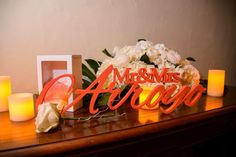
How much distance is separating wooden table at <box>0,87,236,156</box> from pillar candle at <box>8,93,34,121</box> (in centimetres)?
2

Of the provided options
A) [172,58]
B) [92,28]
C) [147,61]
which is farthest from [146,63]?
[92,28]

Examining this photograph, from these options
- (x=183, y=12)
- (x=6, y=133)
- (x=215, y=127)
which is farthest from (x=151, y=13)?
(x=6, y=133)

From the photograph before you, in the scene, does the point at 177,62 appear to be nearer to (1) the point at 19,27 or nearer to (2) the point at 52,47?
(2) the point at 52,47

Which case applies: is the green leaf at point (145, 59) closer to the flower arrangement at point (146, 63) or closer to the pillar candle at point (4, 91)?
the flower arrangement at point (146, 63)

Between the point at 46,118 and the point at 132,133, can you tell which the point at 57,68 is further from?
the point at 132,133

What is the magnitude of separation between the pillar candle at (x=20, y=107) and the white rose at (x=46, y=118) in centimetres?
10

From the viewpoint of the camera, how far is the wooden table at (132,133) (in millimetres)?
387

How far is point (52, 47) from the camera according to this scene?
77 cm

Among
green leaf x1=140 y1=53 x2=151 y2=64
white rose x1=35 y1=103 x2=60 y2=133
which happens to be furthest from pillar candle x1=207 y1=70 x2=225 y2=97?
white rose x1=35 y1=103 x2=60 y2=133

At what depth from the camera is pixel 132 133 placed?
0.45 meters

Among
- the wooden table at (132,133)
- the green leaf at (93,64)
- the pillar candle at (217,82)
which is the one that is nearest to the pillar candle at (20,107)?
the wooden table at (132,133)

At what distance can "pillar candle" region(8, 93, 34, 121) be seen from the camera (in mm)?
489

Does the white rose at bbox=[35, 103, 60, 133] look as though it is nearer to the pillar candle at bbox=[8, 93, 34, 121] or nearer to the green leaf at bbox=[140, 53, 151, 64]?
the pillar candle at bbox=[8, 93, 34, 121]

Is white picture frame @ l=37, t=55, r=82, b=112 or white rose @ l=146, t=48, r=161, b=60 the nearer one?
white picture frame @ l=37, t=55, r=82, b=112
